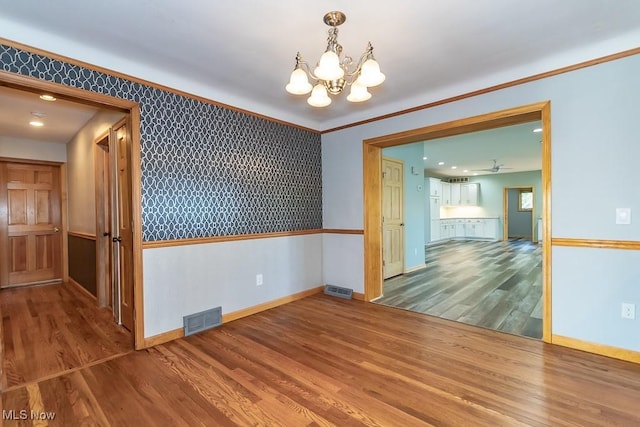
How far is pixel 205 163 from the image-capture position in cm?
307

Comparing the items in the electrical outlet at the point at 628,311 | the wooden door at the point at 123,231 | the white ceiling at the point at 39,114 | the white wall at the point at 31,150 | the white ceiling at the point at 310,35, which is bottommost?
the electrical outlet at the point at 628,311

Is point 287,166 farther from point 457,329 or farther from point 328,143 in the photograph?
point 457,329

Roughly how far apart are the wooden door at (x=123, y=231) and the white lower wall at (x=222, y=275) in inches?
18.1

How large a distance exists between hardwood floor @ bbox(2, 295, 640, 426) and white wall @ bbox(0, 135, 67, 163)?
176 inches

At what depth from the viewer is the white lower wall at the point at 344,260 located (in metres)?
4.02

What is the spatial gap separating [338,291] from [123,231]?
273 centimetres

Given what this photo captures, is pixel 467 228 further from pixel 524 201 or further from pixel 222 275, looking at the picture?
pixel 222 275

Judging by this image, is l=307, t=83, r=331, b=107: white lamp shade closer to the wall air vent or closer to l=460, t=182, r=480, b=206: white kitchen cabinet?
l=460, t=182, r=480, b=206: white kitchen cabinet

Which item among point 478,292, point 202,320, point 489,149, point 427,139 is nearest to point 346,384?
point 202,320

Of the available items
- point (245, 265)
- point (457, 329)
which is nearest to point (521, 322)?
point (457, 329)

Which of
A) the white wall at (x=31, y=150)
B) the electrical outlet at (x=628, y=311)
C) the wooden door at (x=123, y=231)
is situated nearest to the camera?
the electrical outlet at (x=628, y=311)

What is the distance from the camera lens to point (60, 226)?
5.18 meters

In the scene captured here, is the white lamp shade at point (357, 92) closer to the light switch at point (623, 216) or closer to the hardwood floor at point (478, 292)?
the light switch at point (623, 216)

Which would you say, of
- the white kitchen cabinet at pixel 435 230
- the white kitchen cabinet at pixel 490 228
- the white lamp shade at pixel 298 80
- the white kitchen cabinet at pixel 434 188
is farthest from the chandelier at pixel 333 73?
the white kitchen cabinet at pixel 490 228
